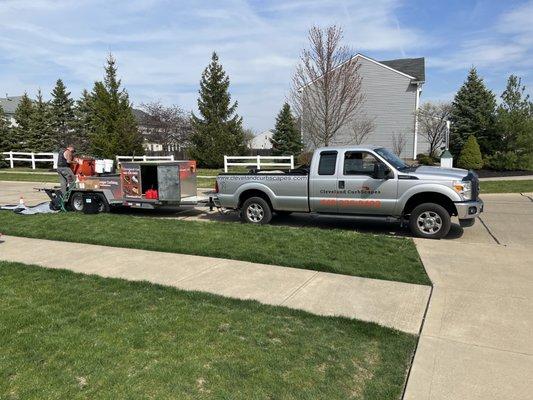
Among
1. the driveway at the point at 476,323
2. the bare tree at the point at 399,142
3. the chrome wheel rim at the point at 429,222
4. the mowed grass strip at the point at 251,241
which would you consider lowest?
the driveway at the point at 476,323

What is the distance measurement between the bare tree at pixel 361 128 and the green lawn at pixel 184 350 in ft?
101

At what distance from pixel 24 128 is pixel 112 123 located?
13673 mm

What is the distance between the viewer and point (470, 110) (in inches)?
1165

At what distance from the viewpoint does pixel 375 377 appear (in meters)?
3.62

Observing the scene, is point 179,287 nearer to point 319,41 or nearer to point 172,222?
point 172,222

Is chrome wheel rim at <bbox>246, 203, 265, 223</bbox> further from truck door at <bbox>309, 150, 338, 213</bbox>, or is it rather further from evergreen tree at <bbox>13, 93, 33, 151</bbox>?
evergreen tree at <bbox>13, 93, 33, 151</bbox>

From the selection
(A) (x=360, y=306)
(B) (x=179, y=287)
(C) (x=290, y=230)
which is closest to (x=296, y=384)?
(A) (x=360, y=306)

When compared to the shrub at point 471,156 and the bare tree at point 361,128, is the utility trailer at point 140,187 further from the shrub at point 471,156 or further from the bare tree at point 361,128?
the bare tree at point 361,128

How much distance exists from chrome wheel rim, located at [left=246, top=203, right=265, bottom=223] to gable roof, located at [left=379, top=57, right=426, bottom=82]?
27.8 m

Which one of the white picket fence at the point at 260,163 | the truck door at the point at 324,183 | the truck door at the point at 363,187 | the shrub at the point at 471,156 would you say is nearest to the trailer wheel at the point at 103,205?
the truck door at the point at 324,183

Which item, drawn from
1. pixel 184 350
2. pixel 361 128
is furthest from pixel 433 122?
pixel 184 350

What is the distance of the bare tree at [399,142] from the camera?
34.9 m

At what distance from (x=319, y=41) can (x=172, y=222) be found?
15415 millimetres

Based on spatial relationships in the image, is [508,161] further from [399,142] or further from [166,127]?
[166,127]
